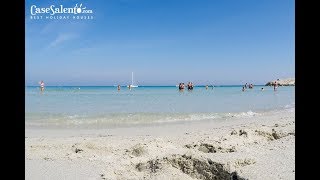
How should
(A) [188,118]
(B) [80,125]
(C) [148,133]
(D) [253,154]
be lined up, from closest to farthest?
(D) [253,154], (C) [148,133], (B) [80,125], (A) [188,118]

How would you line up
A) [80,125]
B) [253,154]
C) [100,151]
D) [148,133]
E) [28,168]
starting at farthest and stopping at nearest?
1. [80,125]
2. [148,133]
3. [100,151]
4. [253,154]
5. [28,168]

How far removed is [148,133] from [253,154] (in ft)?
13.0

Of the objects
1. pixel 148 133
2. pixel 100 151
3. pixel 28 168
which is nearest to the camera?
pixel 28 168

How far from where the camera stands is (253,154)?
13.4 feet

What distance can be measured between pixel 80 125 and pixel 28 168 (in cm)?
547

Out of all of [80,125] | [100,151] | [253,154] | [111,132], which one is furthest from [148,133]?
[253,154]
